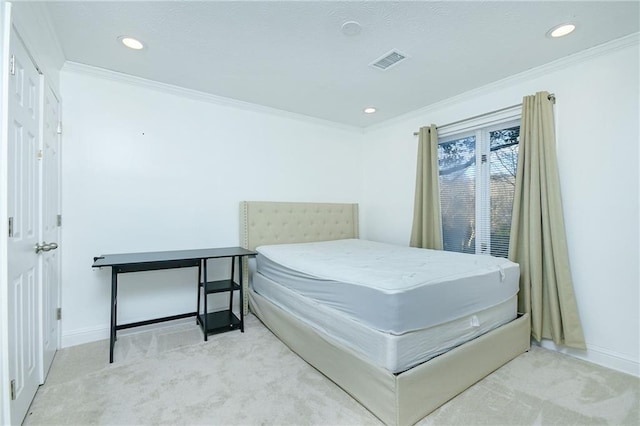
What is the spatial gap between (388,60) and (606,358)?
9.63 ft

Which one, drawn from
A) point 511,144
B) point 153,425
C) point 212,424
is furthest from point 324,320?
point 511,144

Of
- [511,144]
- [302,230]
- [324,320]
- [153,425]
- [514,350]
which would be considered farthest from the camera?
[302,230]

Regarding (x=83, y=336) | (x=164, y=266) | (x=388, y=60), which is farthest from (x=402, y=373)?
(x=83, y=336)

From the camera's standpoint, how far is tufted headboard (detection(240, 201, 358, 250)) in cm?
349

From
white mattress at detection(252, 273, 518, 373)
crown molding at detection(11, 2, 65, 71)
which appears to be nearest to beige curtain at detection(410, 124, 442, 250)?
white mattress at detection(252, 273, 518, 373)

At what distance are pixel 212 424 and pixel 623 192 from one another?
324cm

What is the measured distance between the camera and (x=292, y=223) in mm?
3812

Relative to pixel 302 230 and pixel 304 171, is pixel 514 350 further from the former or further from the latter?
pixel 304 171

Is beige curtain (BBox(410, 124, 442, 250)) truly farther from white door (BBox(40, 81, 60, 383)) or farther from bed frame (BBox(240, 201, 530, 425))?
white door (BBox(40, 81, 60, 383))

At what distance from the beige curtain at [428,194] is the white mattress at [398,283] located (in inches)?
26.0

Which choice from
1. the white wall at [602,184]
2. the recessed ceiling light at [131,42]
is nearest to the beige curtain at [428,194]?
the white wall at [602,184]

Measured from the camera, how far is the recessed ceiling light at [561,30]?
2.07 metres

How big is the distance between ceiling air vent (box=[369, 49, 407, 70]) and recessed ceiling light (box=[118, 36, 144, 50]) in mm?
1898

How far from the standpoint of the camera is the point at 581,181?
2.44m
